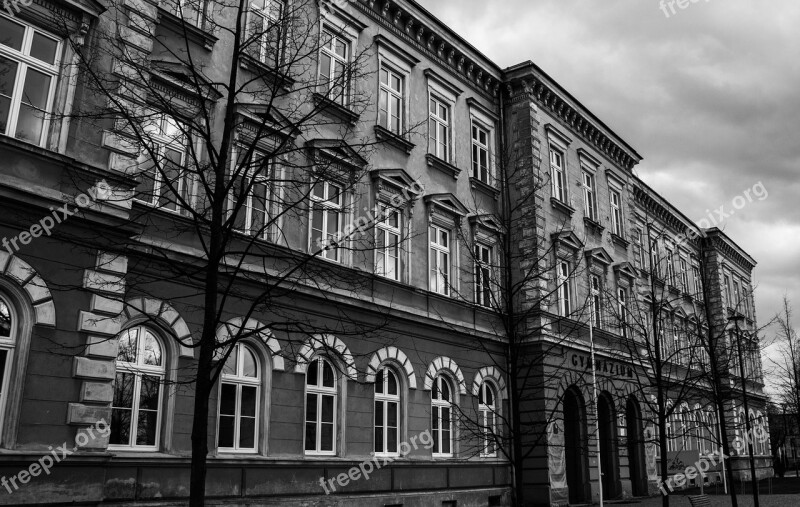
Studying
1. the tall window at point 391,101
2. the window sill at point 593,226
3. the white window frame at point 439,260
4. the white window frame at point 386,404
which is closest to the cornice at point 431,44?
the tall window at point 391,101

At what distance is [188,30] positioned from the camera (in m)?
16.0

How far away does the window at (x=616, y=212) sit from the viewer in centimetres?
3453

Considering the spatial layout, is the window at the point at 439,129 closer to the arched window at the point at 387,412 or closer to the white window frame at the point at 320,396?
the arched window at the point at 387,412

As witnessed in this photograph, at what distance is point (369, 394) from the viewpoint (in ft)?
63.0

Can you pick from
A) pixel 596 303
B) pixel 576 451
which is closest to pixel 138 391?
pixel 576 451

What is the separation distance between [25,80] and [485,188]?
53.5 ft

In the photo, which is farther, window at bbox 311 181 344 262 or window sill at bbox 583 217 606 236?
window sill at bbox 583 217 606 236

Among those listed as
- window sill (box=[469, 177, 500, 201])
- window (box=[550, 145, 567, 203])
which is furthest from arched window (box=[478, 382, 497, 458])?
window (box=[550, 145, 567, 203])

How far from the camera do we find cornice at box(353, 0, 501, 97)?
2227 cm

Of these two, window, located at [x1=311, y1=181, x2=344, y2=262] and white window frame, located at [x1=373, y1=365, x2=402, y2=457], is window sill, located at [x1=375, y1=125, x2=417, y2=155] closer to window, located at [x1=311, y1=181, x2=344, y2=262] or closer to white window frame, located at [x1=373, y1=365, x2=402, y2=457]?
window, located at [x1=311, y1=181, x2=344, y2=262]

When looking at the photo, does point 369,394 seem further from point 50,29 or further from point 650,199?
point 650,199

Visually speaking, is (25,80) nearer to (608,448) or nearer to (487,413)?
(487,413)

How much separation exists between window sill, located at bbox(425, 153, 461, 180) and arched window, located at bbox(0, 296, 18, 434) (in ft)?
45.4

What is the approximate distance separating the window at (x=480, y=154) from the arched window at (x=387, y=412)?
879cm
